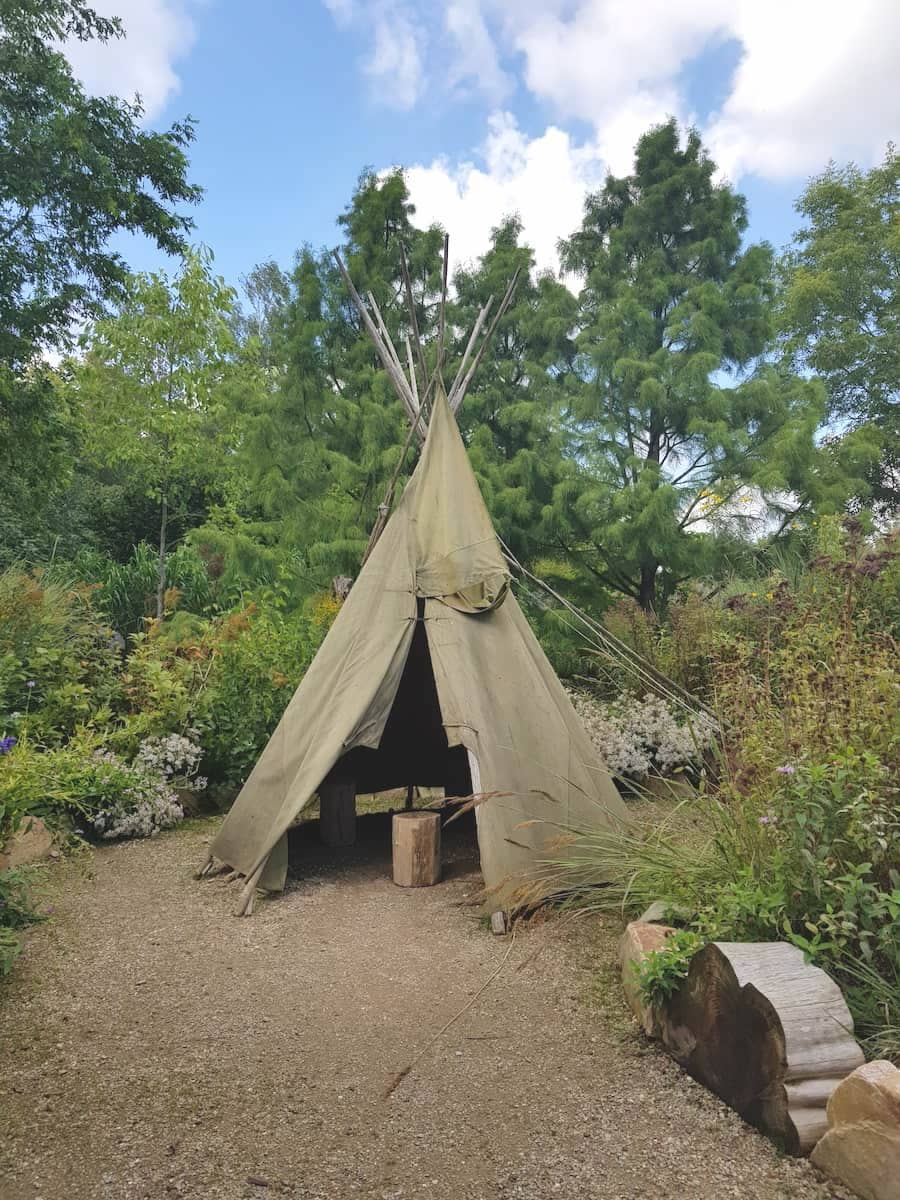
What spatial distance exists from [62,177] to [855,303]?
17390mm

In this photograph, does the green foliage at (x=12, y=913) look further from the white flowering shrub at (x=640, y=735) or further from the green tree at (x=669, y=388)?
the green tree at (x=669, y=388)

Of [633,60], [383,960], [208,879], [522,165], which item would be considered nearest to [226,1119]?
[383,960]

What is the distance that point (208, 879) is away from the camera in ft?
15.1

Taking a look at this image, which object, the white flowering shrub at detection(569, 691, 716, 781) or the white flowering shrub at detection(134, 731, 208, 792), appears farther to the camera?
the white flowering shrub at detection(569, 691, 716, 781)

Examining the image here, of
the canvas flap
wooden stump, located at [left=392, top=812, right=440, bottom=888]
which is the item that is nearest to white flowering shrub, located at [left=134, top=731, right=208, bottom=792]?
wooden stump, located at [left=392, top=812, right=440, bottom=888]

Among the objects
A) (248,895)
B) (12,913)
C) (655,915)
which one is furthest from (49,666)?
(655,915)

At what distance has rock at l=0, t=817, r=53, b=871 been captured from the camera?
4555 millimetres

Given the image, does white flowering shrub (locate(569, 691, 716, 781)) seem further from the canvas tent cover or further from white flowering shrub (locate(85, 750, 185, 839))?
white flowering shrub (locate(85, 750, 185, 839))

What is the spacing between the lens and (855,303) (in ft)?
65.1

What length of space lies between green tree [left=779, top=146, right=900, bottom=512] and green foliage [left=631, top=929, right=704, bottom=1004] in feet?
59.6

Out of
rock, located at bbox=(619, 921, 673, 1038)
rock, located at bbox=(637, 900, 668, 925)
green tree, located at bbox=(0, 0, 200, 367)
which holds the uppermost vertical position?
green tree, located at bbox=(0, 0, 200, 367)

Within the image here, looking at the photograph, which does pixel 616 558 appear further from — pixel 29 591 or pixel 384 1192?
pixel 384 1192

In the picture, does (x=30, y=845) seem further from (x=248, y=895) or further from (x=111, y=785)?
(x=248, y=895)

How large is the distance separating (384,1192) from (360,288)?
8.72 meters
